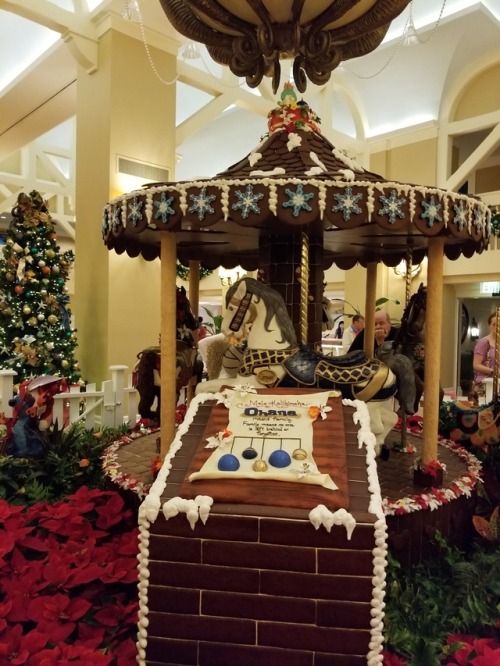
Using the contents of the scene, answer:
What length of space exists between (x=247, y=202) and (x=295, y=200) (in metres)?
0.26

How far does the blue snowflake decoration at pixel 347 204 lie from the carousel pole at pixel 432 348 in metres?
0.94

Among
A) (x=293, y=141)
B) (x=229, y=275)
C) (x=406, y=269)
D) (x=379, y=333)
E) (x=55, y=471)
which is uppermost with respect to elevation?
(x=293, y=141)

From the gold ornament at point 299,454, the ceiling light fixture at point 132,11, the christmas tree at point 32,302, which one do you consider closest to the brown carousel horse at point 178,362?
the gold ornament at point 299,454

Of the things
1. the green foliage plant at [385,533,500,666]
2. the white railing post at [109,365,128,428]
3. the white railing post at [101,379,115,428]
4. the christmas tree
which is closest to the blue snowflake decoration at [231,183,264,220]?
the green foliage plant at [385,533,500,666]

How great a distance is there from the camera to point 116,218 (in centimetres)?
337

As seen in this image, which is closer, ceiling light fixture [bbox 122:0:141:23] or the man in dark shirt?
the man in dark shirt

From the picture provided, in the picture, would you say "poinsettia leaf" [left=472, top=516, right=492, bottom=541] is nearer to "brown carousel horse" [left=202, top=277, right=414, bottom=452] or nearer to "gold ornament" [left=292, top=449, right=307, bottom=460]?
"brown carousel horse" [left=202, top=277, right=414, bottom=452]

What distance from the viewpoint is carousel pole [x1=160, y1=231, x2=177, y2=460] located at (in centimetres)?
354

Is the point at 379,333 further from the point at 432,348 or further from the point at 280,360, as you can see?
the point at 280,360

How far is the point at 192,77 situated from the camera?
8.59 m

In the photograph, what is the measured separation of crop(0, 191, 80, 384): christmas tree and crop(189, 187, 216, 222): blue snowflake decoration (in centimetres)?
439

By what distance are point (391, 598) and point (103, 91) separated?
7.44 meters

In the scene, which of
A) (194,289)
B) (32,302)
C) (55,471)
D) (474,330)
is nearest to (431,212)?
(194,289)

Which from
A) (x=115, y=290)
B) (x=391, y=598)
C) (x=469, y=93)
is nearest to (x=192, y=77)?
(x=115, y=290)
